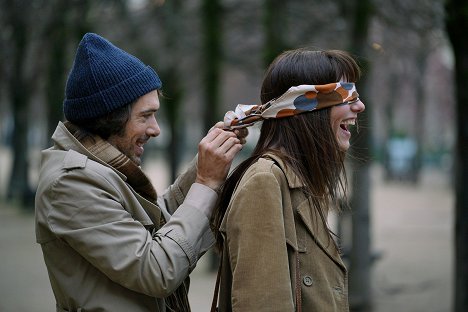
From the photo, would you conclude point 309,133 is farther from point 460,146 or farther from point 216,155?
point 460,146

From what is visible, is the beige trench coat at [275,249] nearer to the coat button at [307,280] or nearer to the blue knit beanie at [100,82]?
the coat button at [307,280]

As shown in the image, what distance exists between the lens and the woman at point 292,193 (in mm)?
2295

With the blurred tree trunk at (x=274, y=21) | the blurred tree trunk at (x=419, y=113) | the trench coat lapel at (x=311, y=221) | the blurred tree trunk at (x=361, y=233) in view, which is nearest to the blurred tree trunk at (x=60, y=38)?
the blurred tree trunk at (x=274, y=21)

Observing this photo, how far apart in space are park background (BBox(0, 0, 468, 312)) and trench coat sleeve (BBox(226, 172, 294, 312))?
0.75 m

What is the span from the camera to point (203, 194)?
2646 mm

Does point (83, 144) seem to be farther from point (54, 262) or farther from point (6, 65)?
point (6, 65)

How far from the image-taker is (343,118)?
8.42ft

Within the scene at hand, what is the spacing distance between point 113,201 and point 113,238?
140mm

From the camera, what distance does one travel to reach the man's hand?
8.68 ft

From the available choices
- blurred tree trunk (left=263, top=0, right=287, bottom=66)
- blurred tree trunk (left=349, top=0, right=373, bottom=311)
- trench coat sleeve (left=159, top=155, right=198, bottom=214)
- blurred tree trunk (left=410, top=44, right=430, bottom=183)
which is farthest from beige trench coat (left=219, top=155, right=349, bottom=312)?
blurred tree trunk (left=410, top=44, right=430, bottom=183)

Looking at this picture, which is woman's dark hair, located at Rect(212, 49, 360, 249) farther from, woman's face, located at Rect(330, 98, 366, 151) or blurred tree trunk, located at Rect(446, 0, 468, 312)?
blurred tree trunk, located at Rect(446, 0, 468, 312)

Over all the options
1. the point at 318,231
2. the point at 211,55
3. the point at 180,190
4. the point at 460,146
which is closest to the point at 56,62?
the point at 211,55

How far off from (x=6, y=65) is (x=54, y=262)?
17.8m

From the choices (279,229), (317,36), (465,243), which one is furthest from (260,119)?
(317,36)
